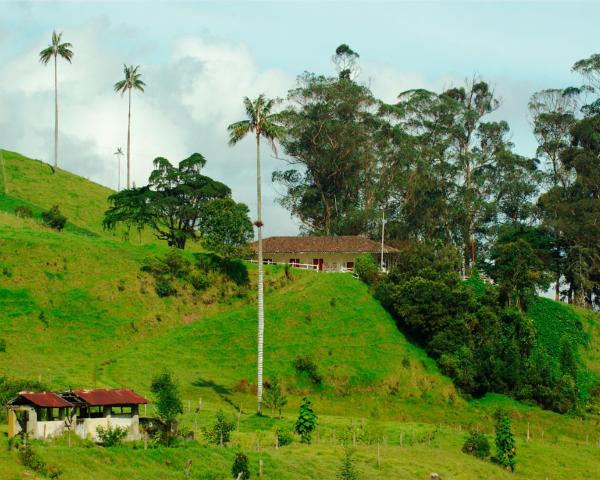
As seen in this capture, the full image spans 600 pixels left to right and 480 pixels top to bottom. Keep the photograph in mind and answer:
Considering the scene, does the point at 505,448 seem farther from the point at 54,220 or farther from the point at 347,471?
the point at 54,220

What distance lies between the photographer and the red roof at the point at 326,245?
112250 mm

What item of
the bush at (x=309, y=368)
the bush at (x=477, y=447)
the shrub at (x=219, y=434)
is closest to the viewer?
the shrub at (x=219, y=434)

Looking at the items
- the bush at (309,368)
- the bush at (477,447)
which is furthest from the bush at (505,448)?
the bush at (309,368)

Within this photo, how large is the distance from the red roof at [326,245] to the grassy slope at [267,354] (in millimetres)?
9076

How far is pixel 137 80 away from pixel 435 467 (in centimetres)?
8740

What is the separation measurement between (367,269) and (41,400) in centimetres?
5439

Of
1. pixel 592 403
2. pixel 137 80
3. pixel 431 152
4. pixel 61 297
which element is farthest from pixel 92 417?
pixel 137 80

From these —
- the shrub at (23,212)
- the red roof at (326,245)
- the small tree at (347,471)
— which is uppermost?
the shrub at (23,212)

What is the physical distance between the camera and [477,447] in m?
66.6

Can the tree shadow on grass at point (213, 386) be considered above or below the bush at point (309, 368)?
below

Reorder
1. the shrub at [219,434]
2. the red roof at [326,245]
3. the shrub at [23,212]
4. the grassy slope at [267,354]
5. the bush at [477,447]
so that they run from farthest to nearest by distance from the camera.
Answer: the shrub at [23,212], the red roof at [326,245], the grassy slope at [267,354], the bush at [477,447], the shrub at [219,434]

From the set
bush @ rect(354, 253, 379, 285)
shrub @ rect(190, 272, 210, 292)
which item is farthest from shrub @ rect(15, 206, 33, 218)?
bush @ rect(354, 253, 379, 285)

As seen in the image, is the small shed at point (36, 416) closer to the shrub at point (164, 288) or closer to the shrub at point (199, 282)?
the shrub at point (164, 288)

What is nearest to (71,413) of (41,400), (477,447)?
(41,400)
